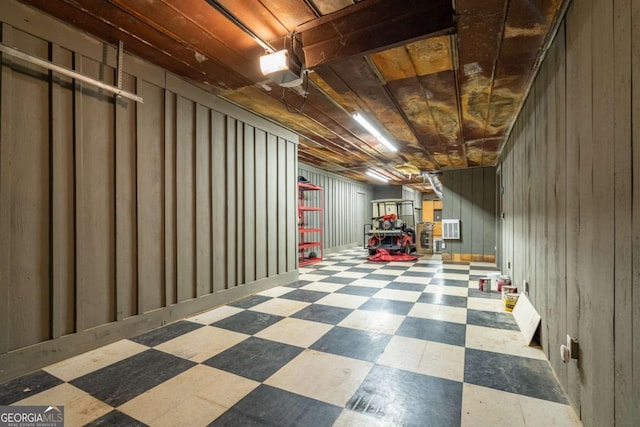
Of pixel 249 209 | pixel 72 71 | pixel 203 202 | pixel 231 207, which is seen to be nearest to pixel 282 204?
pixel 249 209

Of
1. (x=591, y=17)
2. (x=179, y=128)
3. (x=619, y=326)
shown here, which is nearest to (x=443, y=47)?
(x=591, y=17)

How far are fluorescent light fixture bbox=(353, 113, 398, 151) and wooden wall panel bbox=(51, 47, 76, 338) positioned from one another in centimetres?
323

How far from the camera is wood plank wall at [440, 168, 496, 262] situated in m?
7.50

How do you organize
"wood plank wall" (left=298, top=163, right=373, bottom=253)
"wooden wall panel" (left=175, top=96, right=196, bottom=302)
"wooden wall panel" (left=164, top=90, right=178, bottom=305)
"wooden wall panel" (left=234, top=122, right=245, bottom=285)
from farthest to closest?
1. "wood plank wall" (left=298, top=163, right=373, bottom=253)
2. "wooden wall panel" (left=234, top=122, right=245, bottom=285)
3. "wooden wall panel" (left=175, top=96, right=196, bottom=302)
4. "wooden wall panel" (left=164, top=90, right=178, bottom=305)

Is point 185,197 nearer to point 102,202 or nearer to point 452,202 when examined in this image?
point 102,202

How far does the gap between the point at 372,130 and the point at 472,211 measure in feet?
15.2

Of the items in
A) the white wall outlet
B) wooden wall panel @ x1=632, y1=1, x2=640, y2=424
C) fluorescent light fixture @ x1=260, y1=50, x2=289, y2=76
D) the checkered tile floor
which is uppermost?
fluorescent light fixture @ x1=260, y1=50, x2=289, y2=76

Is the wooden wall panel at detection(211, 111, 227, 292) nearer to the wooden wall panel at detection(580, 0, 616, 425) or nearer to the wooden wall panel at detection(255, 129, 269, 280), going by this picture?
the wooden wall panel at detection(255, 129, 269, 280)

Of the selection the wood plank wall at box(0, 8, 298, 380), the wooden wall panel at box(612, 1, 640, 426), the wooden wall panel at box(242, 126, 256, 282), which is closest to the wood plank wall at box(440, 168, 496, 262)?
the wooden wall panel at box(242, 126, 256, 282)

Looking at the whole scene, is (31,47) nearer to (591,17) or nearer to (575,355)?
(591,17)

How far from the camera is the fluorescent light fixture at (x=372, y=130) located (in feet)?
13.9

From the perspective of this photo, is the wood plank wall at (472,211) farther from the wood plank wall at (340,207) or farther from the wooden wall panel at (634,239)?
the wooden wall panel at (634,239)

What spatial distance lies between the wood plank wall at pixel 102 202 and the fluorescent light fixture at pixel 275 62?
4.44 feet

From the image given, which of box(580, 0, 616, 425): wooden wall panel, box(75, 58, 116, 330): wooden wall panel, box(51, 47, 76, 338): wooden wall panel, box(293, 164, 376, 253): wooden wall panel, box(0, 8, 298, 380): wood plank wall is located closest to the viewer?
box(580, 0, 616, 425): wooden wall panel
